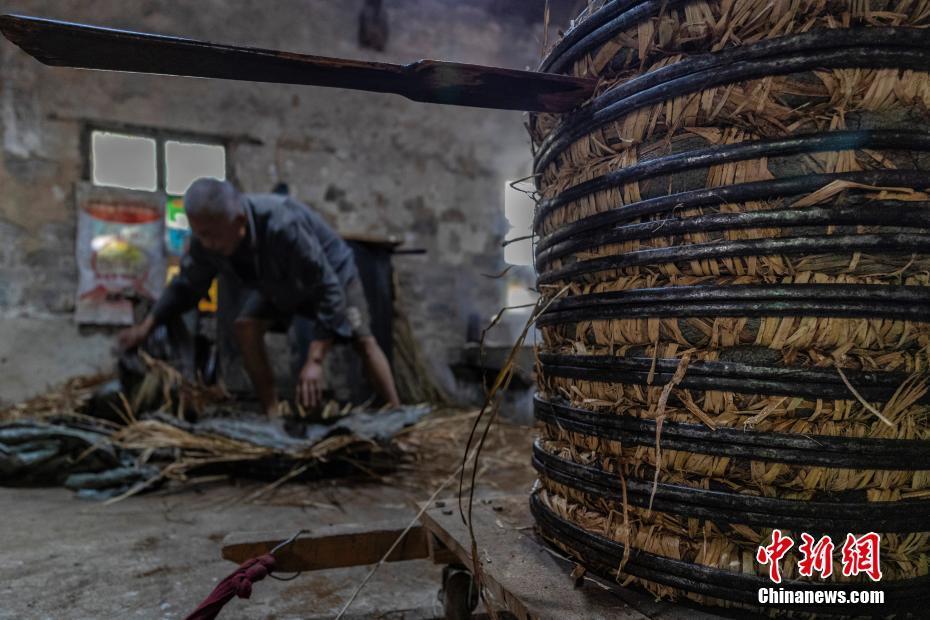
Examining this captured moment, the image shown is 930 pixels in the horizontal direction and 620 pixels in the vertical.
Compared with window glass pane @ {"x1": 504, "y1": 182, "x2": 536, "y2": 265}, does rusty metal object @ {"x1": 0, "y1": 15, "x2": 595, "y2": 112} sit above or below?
below

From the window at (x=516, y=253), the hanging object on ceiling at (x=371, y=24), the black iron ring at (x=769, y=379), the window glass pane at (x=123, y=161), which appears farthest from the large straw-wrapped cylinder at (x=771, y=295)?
the hanging object on ceiling at (x=371, y=24)

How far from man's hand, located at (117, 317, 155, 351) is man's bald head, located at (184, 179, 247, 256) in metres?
0.93

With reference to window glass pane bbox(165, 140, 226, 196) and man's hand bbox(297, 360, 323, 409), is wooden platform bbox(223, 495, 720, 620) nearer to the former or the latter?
man's hand bbox(297, 360, 323, 409)

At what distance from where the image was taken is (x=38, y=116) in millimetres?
4867

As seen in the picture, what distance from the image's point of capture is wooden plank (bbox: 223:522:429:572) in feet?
3.67

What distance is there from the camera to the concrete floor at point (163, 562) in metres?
1.33

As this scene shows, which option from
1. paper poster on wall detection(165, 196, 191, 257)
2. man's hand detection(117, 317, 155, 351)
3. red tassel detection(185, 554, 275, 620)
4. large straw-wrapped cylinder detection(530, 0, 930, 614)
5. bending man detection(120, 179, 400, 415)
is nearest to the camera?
large straw-wrapped cylinder detection(530, 0, 930, 614)

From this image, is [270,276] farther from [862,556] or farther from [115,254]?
[862,556]

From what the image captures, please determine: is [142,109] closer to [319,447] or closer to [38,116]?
[38,116]

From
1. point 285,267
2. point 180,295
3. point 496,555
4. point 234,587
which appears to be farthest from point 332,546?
point 180,295

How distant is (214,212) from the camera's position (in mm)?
2961

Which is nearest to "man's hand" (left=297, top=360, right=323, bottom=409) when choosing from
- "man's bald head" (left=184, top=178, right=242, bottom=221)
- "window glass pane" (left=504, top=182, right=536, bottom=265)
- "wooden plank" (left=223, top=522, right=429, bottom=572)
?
"man's bald head" (left=184, top=178, right=242, bottom=221)

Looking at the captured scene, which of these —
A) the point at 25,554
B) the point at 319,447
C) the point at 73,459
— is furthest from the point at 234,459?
the point at 25,554

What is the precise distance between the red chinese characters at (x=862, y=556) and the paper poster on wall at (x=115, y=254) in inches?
216
